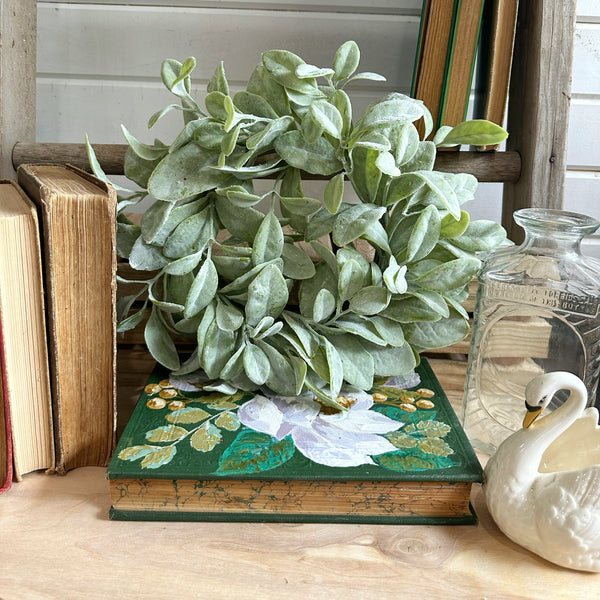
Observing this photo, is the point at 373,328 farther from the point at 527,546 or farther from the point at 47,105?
the point at 47,105

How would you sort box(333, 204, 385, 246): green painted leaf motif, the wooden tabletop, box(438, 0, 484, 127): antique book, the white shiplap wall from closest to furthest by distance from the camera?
the wooden tabletop, box(333, 204, 385, 246): green painted leaf motif, box(438, 0, 484, 127): antique book, the white shiplap wall

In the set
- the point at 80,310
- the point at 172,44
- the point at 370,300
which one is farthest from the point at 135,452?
the point at 172,44

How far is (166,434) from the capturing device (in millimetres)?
521

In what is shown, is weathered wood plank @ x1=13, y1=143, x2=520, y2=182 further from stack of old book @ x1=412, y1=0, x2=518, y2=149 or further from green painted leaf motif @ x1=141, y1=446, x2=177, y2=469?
green painted leaf motif @ x1=141, y1=446, x2=177, y2=469

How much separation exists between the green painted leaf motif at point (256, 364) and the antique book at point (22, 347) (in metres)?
0.16

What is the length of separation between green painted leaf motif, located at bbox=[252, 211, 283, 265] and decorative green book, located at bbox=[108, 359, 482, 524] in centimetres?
14

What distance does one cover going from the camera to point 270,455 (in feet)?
1.62

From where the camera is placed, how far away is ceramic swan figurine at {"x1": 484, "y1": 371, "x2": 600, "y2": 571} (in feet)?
1.40

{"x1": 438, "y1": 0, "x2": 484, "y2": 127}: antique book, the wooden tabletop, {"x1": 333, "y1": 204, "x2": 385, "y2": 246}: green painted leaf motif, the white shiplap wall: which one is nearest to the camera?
the wooden tabletop

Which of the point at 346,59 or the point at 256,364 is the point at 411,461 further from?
the point at 346,59

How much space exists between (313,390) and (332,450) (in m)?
0.07

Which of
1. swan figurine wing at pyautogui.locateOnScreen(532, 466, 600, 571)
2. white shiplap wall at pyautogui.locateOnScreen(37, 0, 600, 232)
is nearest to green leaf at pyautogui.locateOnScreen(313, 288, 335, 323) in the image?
swan figurine wing at pyautogui.locateOnScreen(532, 466, 600, 571)

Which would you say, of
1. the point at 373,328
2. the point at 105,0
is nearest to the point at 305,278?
the point at 373,328

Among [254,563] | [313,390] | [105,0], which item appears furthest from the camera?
[105,0]
